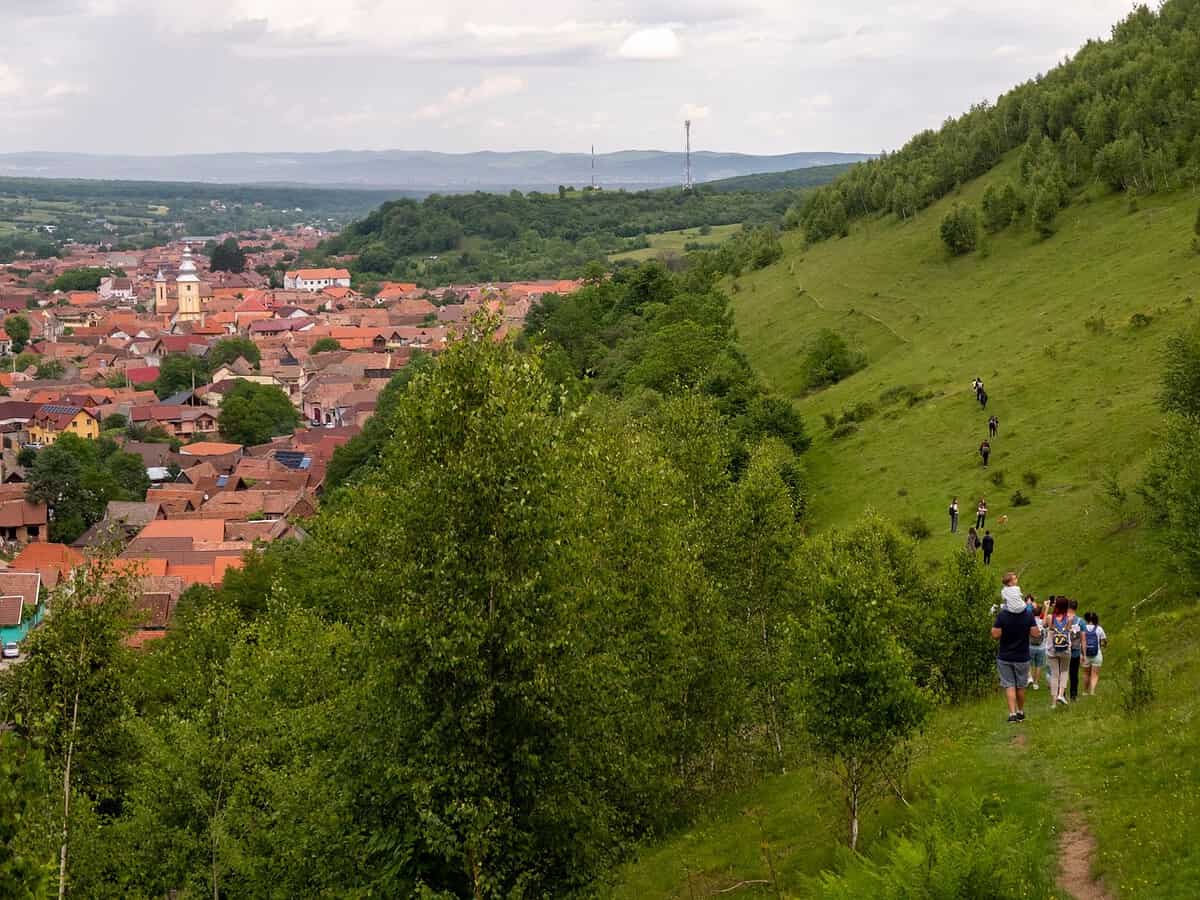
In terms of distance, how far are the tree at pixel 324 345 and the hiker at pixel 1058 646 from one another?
124 m

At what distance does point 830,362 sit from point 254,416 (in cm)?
5418

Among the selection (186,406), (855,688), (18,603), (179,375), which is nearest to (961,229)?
(18,603)

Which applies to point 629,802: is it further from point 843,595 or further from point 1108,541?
Result: point 1108,541

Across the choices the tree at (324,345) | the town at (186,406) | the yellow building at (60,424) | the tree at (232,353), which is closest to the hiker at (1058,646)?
the town at (186,406)

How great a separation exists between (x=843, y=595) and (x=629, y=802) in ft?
18.8

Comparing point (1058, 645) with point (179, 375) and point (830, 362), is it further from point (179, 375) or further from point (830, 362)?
point (179, 375)

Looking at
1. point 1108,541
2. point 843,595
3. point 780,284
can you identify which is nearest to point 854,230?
point 780,284

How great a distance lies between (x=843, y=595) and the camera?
1556 centimetres

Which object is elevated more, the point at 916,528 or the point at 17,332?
the point at 17,332

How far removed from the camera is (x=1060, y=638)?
18.2m

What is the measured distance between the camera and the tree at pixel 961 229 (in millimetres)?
72938

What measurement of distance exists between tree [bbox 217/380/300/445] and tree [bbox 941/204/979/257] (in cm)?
5625

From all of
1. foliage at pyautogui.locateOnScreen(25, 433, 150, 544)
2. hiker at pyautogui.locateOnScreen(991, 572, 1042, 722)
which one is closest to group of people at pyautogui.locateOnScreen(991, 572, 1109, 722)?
hiker at pyautogui.locateOnScreen(991, 572, 1042, 722)

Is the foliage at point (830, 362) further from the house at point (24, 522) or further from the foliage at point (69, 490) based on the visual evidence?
the house at point (24, 522)
